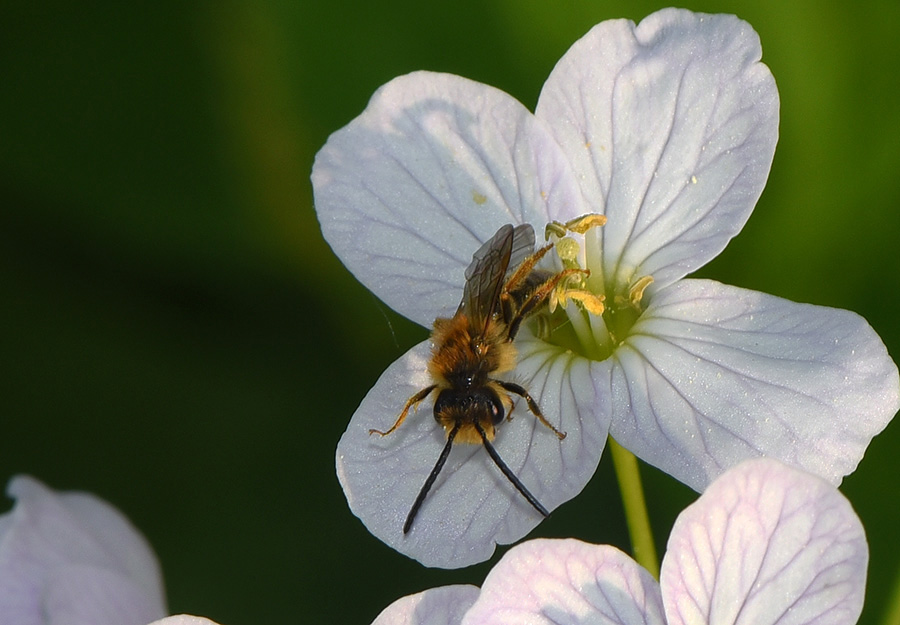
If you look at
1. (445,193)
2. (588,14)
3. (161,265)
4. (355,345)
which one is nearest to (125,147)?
(161,265)

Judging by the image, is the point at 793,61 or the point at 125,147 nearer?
the point at 793,61

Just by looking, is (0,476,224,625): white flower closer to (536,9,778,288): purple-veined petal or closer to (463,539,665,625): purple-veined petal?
(463,539,665,625): purple-veined petal

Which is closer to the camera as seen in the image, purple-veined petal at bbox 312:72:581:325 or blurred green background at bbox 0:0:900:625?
purple-veined petal at bbox 312:72:581:325

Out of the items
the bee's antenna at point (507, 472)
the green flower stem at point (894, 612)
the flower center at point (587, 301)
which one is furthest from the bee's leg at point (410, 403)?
the green flower stem at point (894, 612)

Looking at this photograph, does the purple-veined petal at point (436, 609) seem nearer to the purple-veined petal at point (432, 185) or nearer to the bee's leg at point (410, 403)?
the bee's leg at point (410, 403)

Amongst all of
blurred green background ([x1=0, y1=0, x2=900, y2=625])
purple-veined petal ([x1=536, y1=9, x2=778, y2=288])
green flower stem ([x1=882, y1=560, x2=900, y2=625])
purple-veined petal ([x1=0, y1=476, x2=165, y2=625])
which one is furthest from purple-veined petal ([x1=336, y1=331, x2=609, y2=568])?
blurred green background ([x1=0, y1=0, x2=900, y2=625])

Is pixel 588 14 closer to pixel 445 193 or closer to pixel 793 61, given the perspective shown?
pixel 793 61
